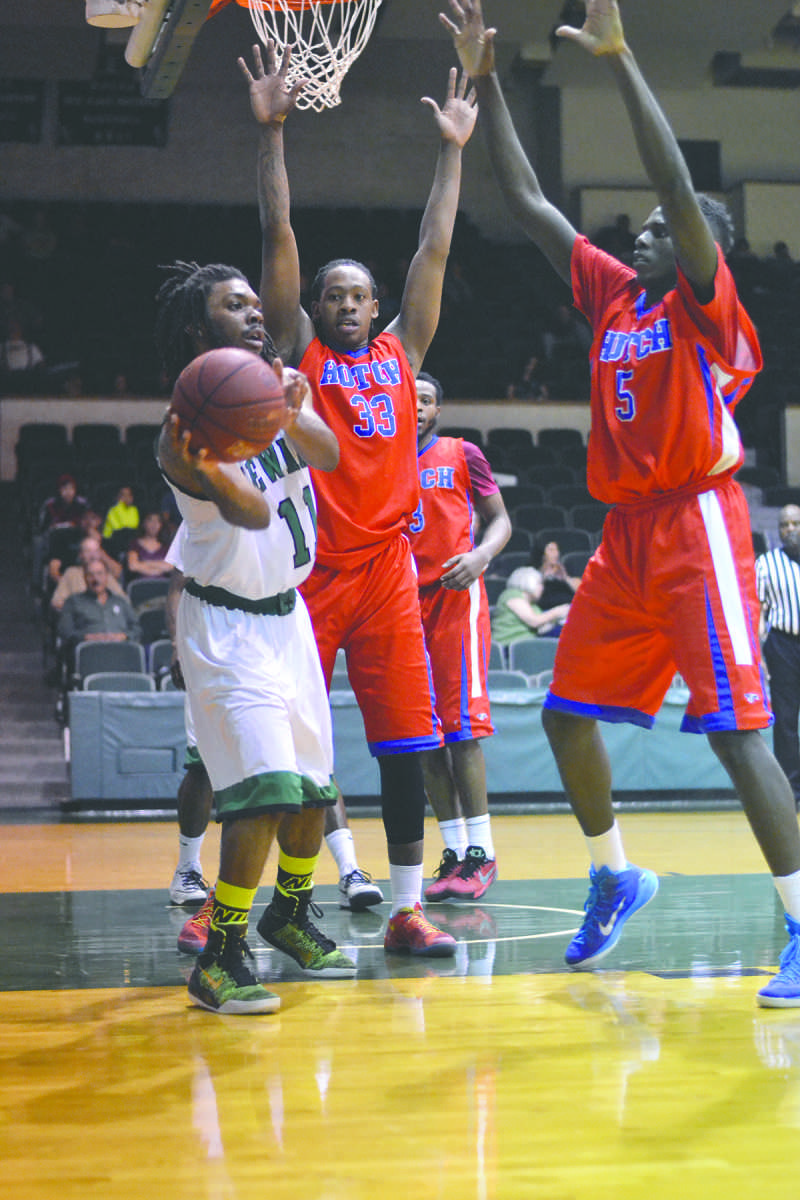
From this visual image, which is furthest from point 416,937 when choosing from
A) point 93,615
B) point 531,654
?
point 93,615

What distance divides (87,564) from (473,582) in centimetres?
587

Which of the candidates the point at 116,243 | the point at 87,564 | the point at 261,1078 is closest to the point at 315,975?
the point at 261,1078

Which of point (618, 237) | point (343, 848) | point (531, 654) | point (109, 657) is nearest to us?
point (343, 848)

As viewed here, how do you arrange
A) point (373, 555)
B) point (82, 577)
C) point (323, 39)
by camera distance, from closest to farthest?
point (373, 555), point (323, 39), point (82, 577)

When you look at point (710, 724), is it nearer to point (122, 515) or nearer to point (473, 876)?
point (473, 876)

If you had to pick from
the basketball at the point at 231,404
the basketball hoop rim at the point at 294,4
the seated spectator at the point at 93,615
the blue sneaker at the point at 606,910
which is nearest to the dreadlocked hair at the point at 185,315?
the basketball at the point at 231,404

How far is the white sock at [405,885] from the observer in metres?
4.21

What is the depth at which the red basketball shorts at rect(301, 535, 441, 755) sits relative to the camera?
13.8ft

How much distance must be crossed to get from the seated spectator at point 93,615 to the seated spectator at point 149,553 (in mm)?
1107

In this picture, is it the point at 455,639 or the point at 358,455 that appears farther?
the point at 455,639

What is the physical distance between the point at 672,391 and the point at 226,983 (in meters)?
1.92

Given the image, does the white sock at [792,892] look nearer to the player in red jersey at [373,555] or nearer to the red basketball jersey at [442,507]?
the player in red jersey at [373,555]

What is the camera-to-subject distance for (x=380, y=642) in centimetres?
424

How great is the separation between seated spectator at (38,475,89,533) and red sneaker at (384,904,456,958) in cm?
878
